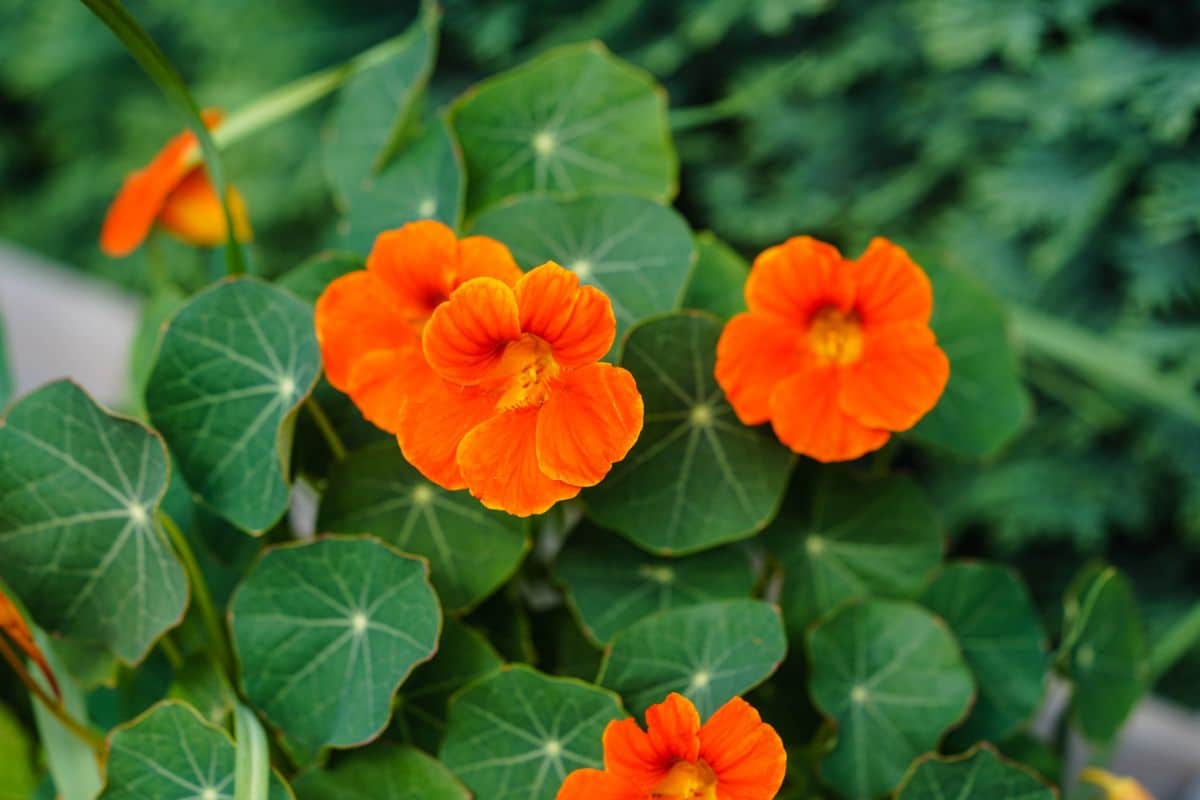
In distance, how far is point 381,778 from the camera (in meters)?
0.56

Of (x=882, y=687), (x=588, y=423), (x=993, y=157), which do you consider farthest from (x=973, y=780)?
(x=993, y=157)

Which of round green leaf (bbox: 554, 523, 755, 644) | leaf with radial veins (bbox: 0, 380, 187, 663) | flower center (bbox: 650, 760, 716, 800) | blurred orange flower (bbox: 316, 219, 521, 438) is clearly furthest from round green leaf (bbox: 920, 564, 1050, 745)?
leaf with radial veins (bbox: 0, 380, 187, 663)

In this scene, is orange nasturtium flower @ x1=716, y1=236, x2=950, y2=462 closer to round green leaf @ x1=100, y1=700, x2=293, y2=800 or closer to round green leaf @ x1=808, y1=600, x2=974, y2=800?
round green leaf @ x1=808, y1=600, x2=974, y2=800

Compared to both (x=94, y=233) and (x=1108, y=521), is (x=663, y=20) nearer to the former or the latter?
(x=1108, y=521)

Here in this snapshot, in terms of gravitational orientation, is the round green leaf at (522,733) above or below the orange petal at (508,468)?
below

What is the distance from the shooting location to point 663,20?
5.08 ft

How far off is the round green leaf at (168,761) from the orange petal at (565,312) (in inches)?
10.6

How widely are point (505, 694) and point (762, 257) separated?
9.8 inches

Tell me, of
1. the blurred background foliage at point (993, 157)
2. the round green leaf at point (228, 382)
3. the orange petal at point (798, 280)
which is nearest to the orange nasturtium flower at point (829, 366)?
the orange petal at point (798, 280)

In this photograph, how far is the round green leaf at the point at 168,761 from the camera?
0.54 metres

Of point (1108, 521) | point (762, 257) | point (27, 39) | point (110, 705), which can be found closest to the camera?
point (762, 257)

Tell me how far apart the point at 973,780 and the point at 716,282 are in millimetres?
298

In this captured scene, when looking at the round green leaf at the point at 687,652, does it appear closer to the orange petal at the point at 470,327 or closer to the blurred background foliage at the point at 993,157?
the orange petal at the point at 470,327

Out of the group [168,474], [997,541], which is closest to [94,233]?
[997,541]
